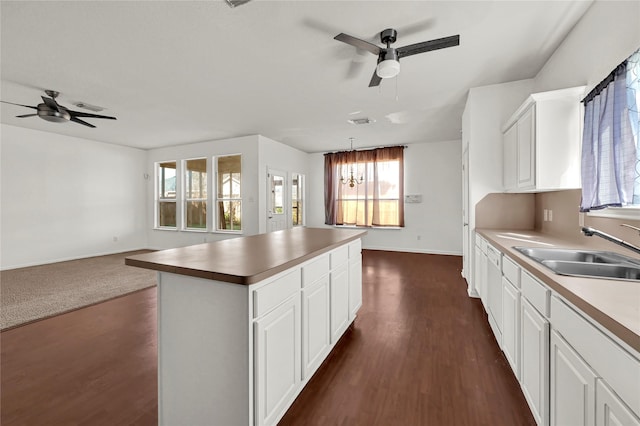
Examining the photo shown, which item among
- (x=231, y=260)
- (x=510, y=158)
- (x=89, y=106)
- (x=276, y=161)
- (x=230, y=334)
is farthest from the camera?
(x=276, y=161)

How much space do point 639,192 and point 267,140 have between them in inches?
229

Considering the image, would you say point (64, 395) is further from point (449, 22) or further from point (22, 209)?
point (22, 209)

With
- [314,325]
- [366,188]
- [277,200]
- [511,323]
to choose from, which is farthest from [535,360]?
[366,188]

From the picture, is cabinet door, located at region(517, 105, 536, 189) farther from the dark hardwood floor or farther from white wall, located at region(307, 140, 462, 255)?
white wall, located at region(307, 140, 462, 255)

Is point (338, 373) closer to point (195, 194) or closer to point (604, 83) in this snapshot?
point (604, 83)

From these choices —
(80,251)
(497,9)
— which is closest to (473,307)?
(497,9)

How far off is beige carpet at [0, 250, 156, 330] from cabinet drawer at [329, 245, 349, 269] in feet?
10.6

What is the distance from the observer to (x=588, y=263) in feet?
5.02

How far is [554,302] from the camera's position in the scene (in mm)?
1217

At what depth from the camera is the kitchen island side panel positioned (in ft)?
4.09

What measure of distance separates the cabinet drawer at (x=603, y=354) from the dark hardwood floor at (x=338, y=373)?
0.88 m

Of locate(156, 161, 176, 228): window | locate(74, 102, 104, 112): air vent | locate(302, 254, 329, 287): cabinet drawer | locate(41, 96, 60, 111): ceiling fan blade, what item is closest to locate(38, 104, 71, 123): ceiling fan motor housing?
locate(41, 96, 60, 111): ceiling fan blade

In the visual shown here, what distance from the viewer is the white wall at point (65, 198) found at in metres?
5.12

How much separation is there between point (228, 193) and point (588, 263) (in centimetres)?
625
